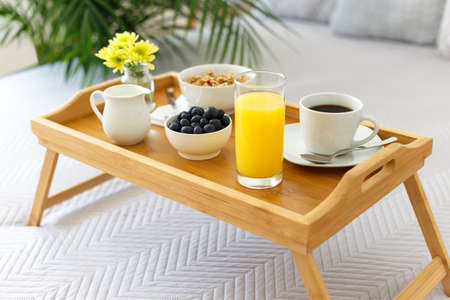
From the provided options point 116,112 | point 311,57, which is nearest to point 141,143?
point 116,112

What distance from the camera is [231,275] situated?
1222 mm

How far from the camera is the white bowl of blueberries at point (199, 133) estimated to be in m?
1.08

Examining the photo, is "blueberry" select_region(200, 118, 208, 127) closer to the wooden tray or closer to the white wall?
the wooden tray

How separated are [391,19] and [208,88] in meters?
Answer: 1.48

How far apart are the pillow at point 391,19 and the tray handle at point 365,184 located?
57.9 inches

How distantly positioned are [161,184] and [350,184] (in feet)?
1.23

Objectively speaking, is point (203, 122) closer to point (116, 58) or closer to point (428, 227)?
point (116, 58)

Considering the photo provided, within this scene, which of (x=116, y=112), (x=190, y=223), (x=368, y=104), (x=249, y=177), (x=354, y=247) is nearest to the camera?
(x=249, y=177)

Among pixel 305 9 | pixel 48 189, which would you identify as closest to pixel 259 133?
pixel 48 189

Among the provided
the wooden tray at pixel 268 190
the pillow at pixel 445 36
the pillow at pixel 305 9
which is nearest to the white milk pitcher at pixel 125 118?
the wooden tray at pixel 268 190

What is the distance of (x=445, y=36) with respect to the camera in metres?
2.26

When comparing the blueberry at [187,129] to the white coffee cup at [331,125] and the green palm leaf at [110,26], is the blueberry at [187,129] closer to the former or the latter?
the white coffee cup at [331,125]

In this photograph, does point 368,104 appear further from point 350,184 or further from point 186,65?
point 350,184

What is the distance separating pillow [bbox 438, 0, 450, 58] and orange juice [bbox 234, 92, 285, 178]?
5.24 ft
